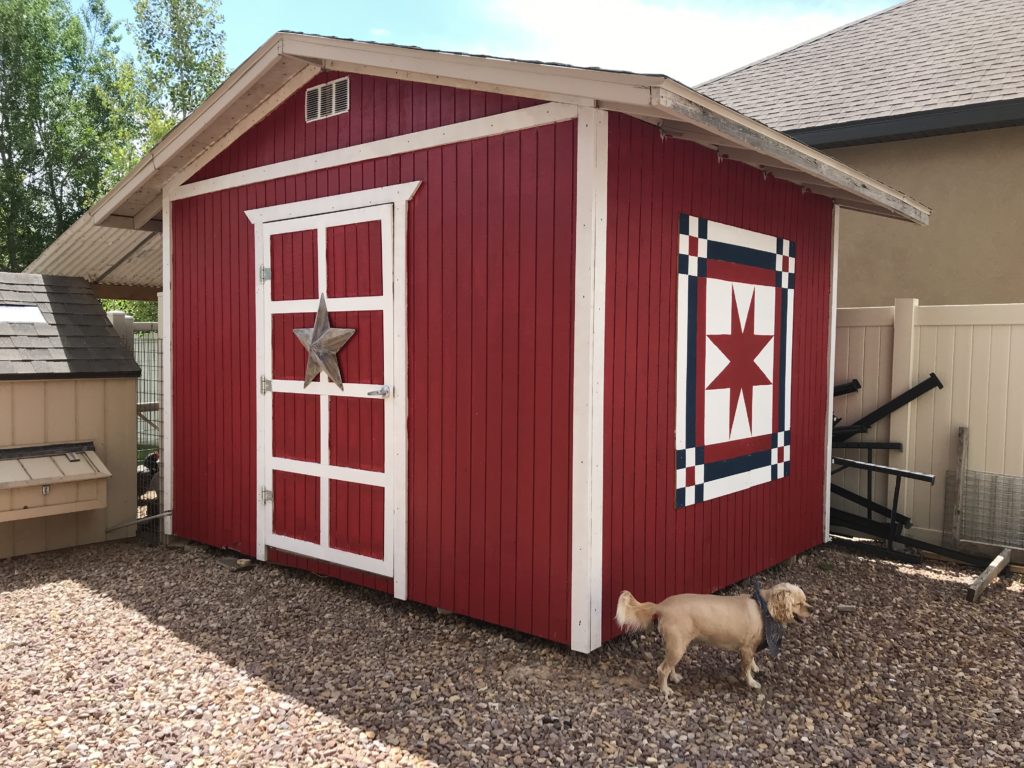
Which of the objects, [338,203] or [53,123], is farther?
[53,123]

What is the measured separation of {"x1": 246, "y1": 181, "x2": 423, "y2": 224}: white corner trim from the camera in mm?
4223

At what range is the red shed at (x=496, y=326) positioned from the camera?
3.65 metres

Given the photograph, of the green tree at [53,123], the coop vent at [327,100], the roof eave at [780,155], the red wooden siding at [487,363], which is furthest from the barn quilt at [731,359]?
the green tree at [53,123]

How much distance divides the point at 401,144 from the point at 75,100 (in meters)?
21.7

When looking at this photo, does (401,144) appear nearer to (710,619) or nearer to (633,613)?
(633,613)

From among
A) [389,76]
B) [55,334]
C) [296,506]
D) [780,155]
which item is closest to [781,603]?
[780,155]

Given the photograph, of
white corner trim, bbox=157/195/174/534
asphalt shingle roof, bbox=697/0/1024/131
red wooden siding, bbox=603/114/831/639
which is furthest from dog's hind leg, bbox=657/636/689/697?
asphalt shingle roof, bbox=697/0/1024/131

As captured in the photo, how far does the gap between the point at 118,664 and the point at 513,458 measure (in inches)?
82.2

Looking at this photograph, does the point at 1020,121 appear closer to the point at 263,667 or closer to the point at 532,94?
the point at 532,94

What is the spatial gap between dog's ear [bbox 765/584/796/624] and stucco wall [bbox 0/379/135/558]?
16.0 ft

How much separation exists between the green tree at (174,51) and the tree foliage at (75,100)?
0.03 m

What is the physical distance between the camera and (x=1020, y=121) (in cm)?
693

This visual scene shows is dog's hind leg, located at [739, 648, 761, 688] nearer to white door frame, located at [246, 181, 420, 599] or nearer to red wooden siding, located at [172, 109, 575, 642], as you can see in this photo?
red wooden siding, located at [172, 109, 575, 642]

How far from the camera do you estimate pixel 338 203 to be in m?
4.56
